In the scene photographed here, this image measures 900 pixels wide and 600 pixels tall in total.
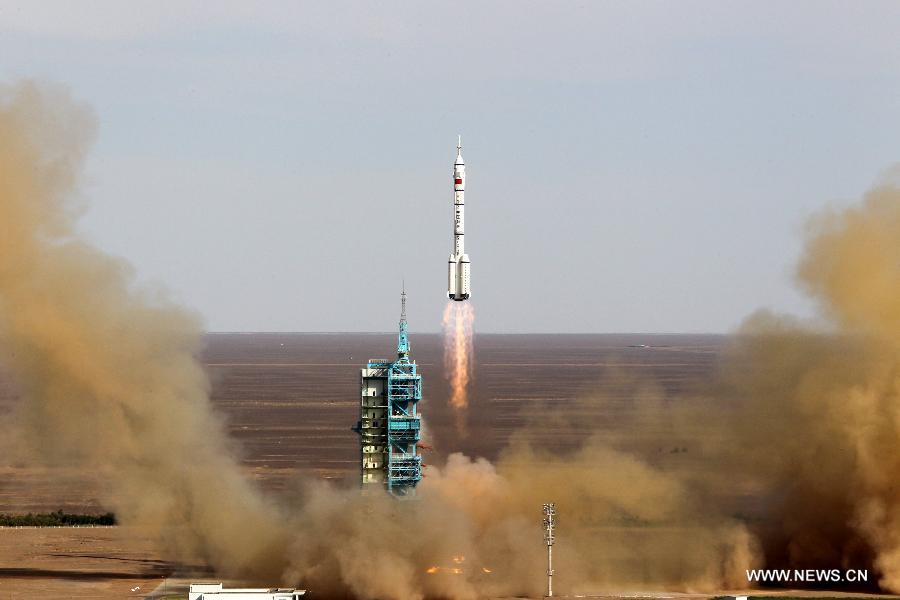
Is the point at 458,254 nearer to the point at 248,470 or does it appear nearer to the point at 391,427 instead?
the point at 391,427

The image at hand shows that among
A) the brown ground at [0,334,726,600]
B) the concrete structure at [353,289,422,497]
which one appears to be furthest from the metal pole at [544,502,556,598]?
the brown ground at [0,334,726,600]

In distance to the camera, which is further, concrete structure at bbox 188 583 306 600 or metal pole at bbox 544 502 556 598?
metal pole at bbox 544 502 556 598

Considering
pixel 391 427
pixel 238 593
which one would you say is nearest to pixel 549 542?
pixel 391 427

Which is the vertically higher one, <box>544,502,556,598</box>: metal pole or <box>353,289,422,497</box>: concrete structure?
<box>353,289,422,497</box>: concrete structure

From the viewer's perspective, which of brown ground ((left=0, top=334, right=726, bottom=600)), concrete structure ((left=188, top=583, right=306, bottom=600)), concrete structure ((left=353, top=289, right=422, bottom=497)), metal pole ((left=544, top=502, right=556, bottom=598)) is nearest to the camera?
concrete structure ((left=188, top=583, right=306, bottom=600))

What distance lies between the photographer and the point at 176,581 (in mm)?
75688

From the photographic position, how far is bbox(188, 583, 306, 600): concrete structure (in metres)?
65.6

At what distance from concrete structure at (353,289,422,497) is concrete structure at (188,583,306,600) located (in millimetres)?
8317

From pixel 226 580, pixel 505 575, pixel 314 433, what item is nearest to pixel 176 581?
pixel 226 580

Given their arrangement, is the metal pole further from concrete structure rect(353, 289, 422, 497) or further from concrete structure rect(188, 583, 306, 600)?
concrete structure rect(188, 583, 306, 600)

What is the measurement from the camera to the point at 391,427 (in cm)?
7325

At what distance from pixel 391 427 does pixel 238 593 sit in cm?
1164

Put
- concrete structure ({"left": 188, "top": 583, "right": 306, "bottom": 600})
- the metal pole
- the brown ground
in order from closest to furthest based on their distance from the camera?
concrete structure ({"left": 188, "top": 583, "right": 306, "bottom": 600}) < the metal pole < the brown ground

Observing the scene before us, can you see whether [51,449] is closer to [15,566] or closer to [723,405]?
[15,566]
